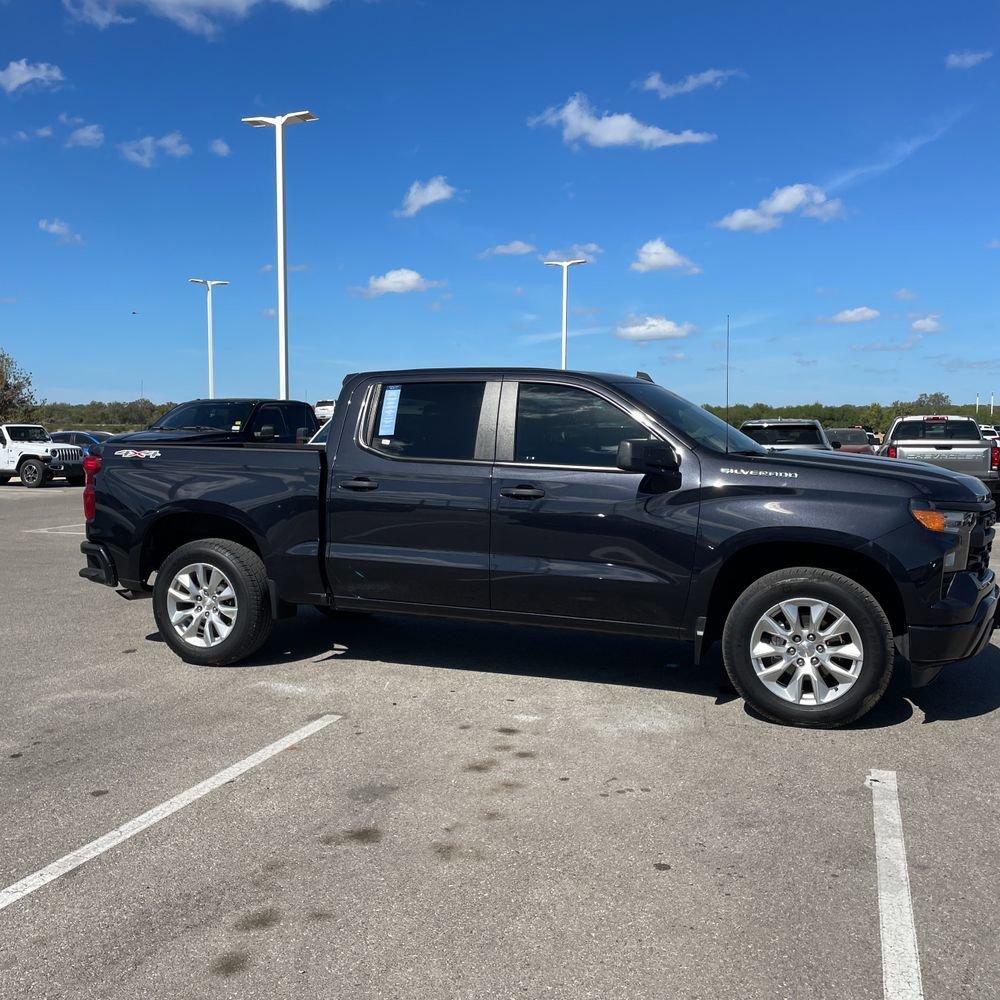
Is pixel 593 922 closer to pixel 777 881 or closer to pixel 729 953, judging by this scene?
pixel 729 953

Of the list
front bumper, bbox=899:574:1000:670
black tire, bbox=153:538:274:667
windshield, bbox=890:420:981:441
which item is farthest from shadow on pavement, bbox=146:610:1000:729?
windshield, bbox=890:420:981:441

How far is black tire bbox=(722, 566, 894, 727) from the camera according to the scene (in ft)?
16.4

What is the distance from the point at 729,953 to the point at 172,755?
9.40ft

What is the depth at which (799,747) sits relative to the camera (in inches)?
192

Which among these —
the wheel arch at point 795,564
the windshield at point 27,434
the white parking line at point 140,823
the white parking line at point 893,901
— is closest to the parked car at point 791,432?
the wheel arch at point 795,564

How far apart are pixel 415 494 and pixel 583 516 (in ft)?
3.39

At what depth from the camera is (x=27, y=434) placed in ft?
88.0

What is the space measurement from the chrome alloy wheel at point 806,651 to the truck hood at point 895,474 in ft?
2.24

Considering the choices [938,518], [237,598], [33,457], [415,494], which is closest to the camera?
[938,518]

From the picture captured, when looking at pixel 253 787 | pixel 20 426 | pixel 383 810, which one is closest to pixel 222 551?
pixel 253 787

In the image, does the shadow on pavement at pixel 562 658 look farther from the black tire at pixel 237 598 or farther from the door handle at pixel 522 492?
the door handle at pixel 522 492

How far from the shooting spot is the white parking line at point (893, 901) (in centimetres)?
283

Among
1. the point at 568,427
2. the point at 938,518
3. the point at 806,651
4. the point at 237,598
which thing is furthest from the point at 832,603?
the point at 237,598

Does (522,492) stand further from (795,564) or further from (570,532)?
(795,564)
